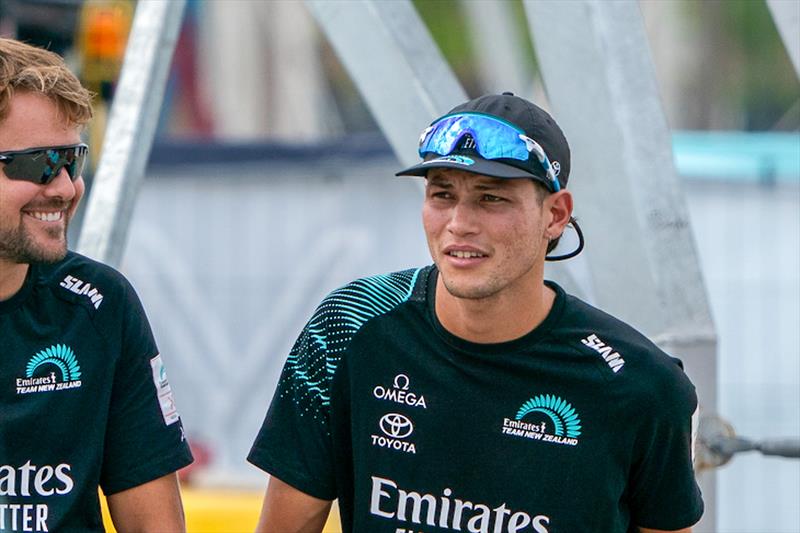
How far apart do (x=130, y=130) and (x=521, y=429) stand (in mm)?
1478

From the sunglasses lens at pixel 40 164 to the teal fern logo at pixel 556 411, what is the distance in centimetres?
110

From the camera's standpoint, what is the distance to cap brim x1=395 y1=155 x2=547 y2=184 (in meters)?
2.78

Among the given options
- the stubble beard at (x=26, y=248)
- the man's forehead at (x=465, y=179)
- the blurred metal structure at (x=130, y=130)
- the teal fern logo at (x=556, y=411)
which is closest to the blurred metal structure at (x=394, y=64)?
the blurred metal structure at (x=130, y=130)

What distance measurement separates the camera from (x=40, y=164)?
9.61 feet

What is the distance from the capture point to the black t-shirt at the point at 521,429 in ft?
9.48

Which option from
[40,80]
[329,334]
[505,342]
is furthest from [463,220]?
[40,80]

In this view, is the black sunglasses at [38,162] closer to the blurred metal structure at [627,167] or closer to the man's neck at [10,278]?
the man's neck at [10,278]

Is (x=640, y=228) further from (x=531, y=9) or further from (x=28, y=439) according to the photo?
(x=28, y=439)

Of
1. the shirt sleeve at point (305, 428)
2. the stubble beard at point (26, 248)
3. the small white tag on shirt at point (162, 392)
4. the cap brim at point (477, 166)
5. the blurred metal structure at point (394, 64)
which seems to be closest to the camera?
the cap brim at point (477, 166)

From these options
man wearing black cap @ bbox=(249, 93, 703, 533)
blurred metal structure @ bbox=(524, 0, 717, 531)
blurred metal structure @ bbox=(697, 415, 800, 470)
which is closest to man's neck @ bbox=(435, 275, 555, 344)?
man wearing black cap @ bbox=(249, 93, 703, 533)

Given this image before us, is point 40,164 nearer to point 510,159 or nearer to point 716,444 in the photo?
point 510,159

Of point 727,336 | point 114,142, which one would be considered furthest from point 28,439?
point 727,336

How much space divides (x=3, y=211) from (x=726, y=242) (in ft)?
21.2

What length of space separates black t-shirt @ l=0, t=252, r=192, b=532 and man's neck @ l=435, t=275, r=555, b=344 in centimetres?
70
